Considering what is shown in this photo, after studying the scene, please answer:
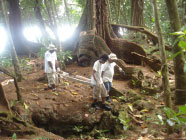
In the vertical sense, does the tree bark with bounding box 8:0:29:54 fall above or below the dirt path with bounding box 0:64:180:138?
above

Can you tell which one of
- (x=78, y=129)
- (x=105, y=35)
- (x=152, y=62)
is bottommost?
(x=78, y=129)

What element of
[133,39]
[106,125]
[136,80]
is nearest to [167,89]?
[106,125]

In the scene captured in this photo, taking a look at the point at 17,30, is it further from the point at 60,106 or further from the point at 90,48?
the point at 60,106

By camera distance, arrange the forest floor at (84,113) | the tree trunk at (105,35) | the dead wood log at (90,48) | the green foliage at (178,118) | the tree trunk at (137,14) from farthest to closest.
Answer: the tree trunk at (137,14) < the tree trunk at (105,35) < the dead wood log at (90,48) < the forest floor at (84,113) < the green foliage at (178,118)

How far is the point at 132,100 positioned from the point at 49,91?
10.1 feet

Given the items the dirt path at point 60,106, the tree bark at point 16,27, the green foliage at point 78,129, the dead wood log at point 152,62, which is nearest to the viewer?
the dirt path at point 60,106

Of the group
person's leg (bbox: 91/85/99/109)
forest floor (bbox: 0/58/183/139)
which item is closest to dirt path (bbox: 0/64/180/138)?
forest floor (bbox: 0/58/183/139)

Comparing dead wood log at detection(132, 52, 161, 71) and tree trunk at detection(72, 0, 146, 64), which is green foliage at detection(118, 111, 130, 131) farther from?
tree trunk at detection(72, 0, 146, 64)

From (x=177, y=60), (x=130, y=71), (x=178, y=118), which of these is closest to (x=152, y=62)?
(x=130, y=71)

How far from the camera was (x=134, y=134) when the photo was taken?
4.66 m

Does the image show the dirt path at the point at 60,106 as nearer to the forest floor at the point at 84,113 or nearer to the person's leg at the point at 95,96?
the forest floor at the point at 84,113

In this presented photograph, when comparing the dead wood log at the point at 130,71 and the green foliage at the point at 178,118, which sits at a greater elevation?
the green foliage at the point at 178,118

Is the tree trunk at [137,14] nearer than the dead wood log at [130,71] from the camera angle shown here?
No

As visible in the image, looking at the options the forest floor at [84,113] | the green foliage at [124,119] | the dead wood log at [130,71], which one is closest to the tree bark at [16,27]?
the forest floor at [84,113]
